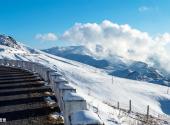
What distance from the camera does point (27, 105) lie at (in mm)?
15023

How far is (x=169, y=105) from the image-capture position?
150750 millimetres

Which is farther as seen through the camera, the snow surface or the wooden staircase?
the wooden staircase

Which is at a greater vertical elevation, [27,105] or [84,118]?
[84,118]

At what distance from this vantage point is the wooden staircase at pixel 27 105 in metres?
12.4

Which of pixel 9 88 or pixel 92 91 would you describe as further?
pixel 92 91

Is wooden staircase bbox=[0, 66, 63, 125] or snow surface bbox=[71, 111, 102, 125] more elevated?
snow surface bbox=[71, 111, 102, 125]

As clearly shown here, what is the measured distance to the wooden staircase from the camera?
488 inches

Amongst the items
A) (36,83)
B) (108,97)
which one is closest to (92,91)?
(108,97)

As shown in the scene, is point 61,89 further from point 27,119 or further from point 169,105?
point 169,105

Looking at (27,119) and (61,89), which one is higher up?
(61,89)

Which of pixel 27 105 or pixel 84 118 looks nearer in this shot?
pixel 84 118

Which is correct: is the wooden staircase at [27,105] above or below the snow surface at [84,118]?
below

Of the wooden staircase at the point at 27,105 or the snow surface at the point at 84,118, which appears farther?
the wooden staircase at the point at 27,105

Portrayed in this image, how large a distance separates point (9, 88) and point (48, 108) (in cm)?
661
